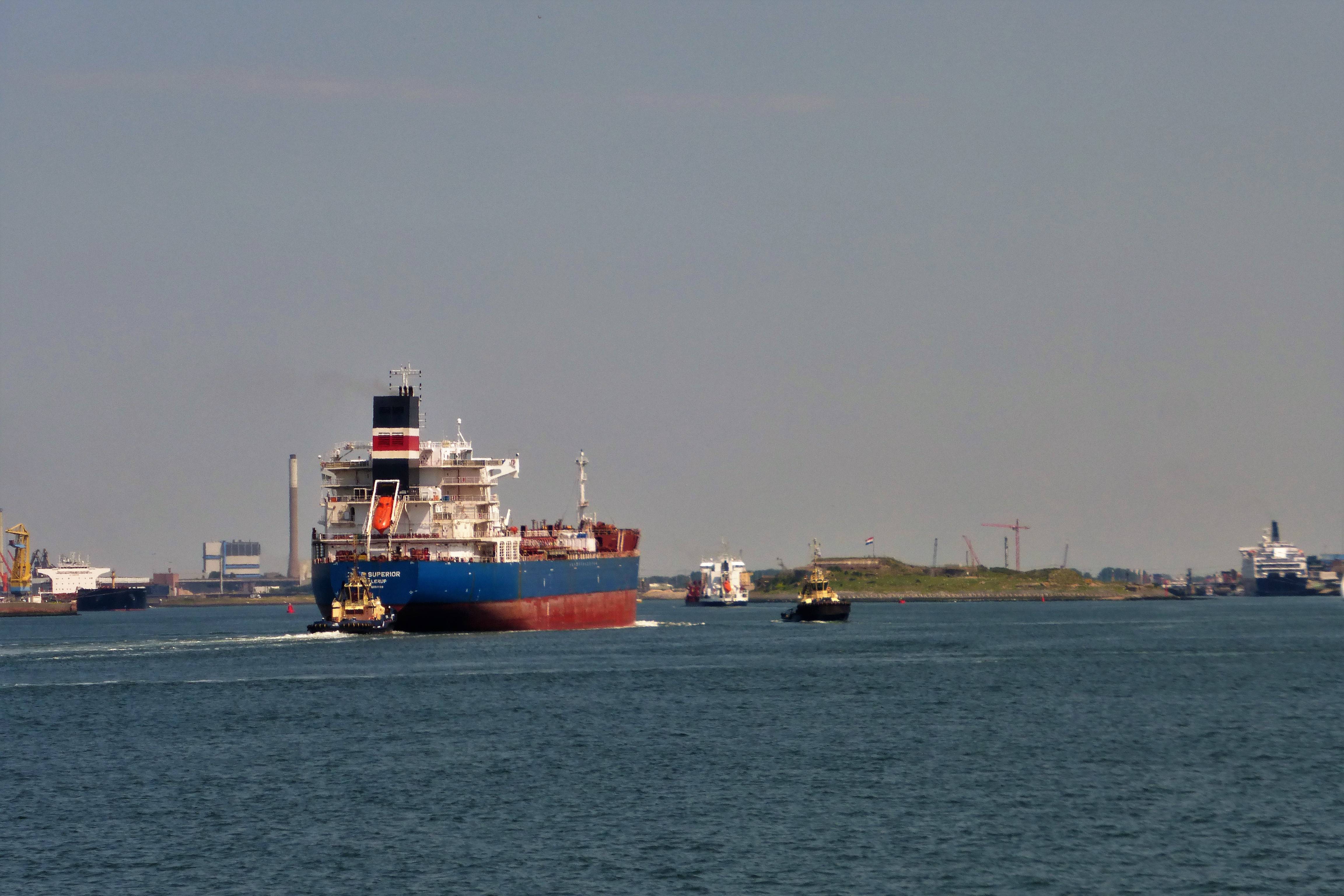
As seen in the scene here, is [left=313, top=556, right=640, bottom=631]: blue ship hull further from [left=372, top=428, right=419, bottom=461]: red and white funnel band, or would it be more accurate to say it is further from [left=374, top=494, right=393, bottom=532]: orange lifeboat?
[left=372, top=428, right=419, bottom=461]: red and white funnel band

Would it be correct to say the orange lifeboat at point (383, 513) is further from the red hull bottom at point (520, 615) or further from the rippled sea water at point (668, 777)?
the rippled sea water at point (668, 777)

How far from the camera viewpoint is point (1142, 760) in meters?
40.3

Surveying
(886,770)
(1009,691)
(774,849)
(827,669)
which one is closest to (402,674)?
(827,669)

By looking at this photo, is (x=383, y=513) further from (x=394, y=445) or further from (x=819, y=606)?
(x=819, y=606)

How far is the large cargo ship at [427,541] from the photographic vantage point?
279 feet

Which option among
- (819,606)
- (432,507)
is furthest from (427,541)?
(819,606)

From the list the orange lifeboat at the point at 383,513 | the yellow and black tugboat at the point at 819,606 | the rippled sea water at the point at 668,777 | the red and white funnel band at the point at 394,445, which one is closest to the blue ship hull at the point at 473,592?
the orange lifeboat at the point at 383,513

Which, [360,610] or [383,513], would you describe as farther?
[383,513]

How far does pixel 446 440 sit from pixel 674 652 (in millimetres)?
22500

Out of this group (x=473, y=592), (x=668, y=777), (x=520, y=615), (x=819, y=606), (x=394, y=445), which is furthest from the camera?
(x=819, y=606)

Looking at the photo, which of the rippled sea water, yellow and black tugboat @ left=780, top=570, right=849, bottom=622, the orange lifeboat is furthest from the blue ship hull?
yellow and black tugboat @ left=780, top=570, right=849, bottom=622

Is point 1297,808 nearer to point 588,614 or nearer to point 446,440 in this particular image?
point 446,440

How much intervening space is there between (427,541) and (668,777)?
178 feet

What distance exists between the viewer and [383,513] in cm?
9044
